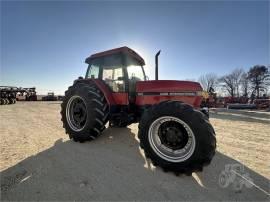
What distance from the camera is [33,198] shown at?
2.06 m

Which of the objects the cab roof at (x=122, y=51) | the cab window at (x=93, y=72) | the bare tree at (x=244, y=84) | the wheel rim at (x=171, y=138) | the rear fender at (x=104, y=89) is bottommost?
the wheel rim at (x=171, y=138)

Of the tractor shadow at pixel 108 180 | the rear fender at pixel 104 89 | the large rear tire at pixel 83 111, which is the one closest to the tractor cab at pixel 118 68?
the rear fender at pixel 104 89

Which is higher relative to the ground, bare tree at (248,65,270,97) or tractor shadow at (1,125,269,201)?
bare tree at (248,65,270,97)

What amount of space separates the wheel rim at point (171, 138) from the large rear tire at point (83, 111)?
4.51ft

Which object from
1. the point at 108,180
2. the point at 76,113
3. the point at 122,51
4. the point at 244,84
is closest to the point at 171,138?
the point at 108,180

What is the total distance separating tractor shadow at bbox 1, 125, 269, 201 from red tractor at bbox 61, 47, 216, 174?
0.26 m

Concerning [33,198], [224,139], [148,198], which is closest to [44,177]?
[33,198]

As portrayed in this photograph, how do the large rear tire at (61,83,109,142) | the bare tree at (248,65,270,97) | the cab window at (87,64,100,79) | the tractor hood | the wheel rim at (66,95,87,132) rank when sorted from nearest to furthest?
1. the tractor hood
2. the large rear tire at (61,83,109,142)
3. the wheel rim at (66,95,87,132)
4. the cab window at (87,64,100,79)
5. the bare tree at (248,65,270,97)

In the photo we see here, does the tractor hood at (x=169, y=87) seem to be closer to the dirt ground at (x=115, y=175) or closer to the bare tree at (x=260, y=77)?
the dirt ground at (x=115, y=175)

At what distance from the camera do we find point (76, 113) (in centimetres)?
446

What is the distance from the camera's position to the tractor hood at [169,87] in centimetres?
357

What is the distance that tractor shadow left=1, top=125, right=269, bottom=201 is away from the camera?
6.92 feet

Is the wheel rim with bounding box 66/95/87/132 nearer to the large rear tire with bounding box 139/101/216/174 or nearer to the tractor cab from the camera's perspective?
the tractor cab

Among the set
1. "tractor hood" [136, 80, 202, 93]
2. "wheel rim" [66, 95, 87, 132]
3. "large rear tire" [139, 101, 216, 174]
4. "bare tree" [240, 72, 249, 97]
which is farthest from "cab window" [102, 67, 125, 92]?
"bare tree" [240, 72, 249, 97]
